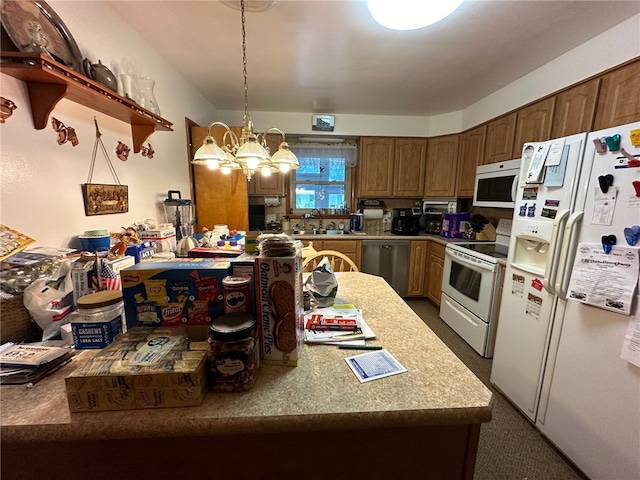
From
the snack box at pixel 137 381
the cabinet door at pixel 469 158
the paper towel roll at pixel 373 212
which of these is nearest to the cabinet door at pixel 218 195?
the paper towel roll at pixel 373 212

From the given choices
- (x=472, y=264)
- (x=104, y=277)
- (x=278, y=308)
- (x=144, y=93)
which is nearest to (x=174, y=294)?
(x=278, y=308)

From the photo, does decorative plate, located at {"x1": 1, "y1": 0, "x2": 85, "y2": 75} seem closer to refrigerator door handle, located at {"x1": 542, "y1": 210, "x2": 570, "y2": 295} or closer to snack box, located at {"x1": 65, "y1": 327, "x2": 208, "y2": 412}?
snack box, located at {"x1": 65, "y1": 327, "x2": 208, "y2": 412}

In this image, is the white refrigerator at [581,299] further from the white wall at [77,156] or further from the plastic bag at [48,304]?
the white wall at [77,156]

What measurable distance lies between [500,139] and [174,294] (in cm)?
322

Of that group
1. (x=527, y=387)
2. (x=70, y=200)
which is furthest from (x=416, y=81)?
(x=70, y=200)

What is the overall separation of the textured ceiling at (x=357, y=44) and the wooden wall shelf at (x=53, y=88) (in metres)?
0.70

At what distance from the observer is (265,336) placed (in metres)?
0.78

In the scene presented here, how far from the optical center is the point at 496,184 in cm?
269

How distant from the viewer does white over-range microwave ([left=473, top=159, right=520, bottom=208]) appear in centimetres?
246

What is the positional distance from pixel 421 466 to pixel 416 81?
2.97m

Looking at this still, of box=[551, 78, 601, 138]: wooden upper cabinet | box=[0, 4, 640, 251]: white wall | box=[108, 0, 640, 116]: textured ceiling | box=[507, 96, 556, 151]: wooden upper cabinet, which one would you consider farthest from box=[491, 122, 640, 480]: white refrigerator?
box=[0, 4, 640, 251]: white wall

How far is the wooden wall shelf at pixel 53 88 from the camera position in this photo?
3.06 feet

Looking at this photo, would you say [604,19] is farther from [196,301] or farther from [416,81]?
[196,301]

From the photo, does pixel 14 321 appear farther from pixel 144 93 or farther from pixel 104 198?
pixel 144 93
